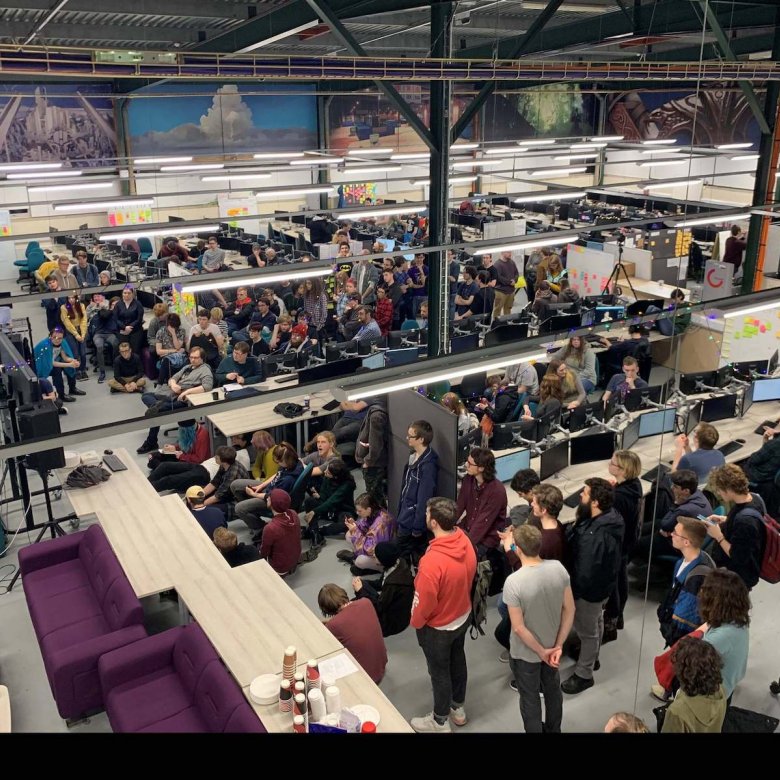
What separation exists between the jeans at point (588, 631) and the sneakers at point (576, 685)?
25 millimetres

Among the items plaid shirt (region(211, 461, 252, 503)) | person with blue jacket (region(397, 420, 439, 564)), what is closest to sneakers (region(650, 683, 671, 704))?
person with blue jacket (region(397, 420, 439, 564))

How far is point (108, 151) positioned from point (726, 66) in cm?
1418

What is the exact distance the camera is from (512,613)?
4324 mm

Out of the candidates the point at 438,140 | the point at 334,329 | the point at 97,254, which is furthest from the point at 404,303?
the point at 97,254

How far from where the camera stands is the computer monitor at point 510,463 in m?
6.61

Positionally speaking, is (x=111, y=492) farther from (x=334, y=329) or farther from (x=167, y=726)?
(x=334, y=329)

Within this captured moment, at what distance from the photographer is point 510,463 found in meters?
6.65

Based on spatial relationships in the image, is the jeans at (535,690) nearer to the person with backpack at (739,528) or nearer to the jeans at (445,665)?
the jeans at (445,665)

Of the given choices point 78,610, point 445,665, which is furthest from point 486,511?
point 78,610

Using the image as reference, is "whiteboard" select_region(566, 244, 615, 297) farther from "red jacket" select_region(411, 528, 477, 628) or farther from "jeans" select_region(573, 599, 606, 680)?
"red jacket" select_region(411, 528, 477, 628)

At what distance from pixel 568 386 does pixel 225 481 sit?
11.4ft

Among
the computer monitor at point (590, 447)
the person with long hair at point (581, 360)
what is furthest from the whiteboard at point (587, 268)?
the computer monitor at point (590, 447)

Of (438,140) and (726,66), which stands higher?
(726,66)

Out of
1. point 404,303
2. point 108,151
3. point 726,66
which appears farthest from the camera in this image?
point 108,151
